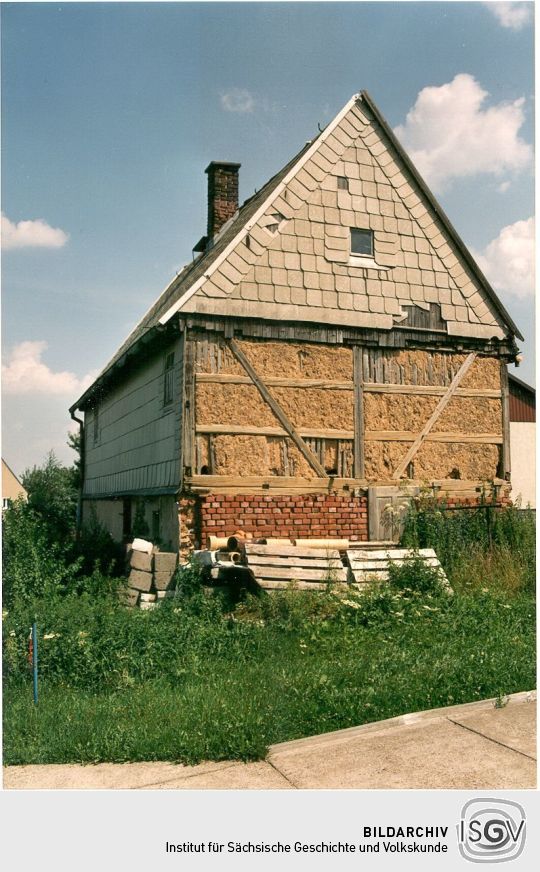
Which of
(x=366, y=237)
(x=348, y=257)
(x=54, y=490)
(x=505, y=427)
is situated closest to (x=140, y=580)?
(x=348, y=257)

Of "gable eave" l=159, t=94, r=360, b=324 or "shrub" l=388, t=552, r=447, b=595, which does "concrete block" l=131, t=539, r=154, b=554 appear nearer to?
"gable eave" l=159, t=94, r=360, b=324

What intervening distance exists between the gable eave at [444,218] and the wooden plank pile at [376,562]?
219 inches

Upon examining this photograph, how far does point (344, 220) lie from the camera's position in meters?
13.2

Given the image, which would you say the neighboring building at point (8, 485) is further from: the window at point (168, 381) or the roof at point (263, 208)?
the window at point (168, 381)

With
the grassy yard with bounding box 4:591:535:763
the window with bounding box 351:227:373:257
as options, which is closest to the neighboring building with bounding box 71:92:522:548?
the window with bounding box 351:227:373:257

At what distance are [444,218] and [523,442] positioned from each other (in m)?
12.3

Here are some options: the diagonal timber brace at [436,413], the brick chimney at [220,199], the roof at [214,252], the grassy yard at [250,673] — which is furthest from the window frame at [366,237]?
the grassy yard at [250,673]

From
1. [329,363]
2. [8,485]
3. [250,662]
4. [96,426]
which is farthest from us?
[8,485]

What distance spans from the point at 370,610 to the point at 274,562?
5.35ft

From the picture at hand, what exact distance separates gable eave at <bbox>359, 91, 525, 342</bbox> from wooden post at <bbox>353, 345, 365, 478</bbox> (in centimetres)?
301

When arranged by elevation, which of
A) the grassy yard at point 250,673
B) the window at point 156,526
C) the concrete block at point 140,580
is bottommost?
the grassy yard at point 250,673

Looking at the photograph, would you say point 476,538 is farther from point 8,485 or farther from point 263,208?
point 8,485

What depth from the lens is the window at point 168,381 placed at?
13.0m

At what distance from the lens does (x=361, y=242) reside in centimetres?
1350
